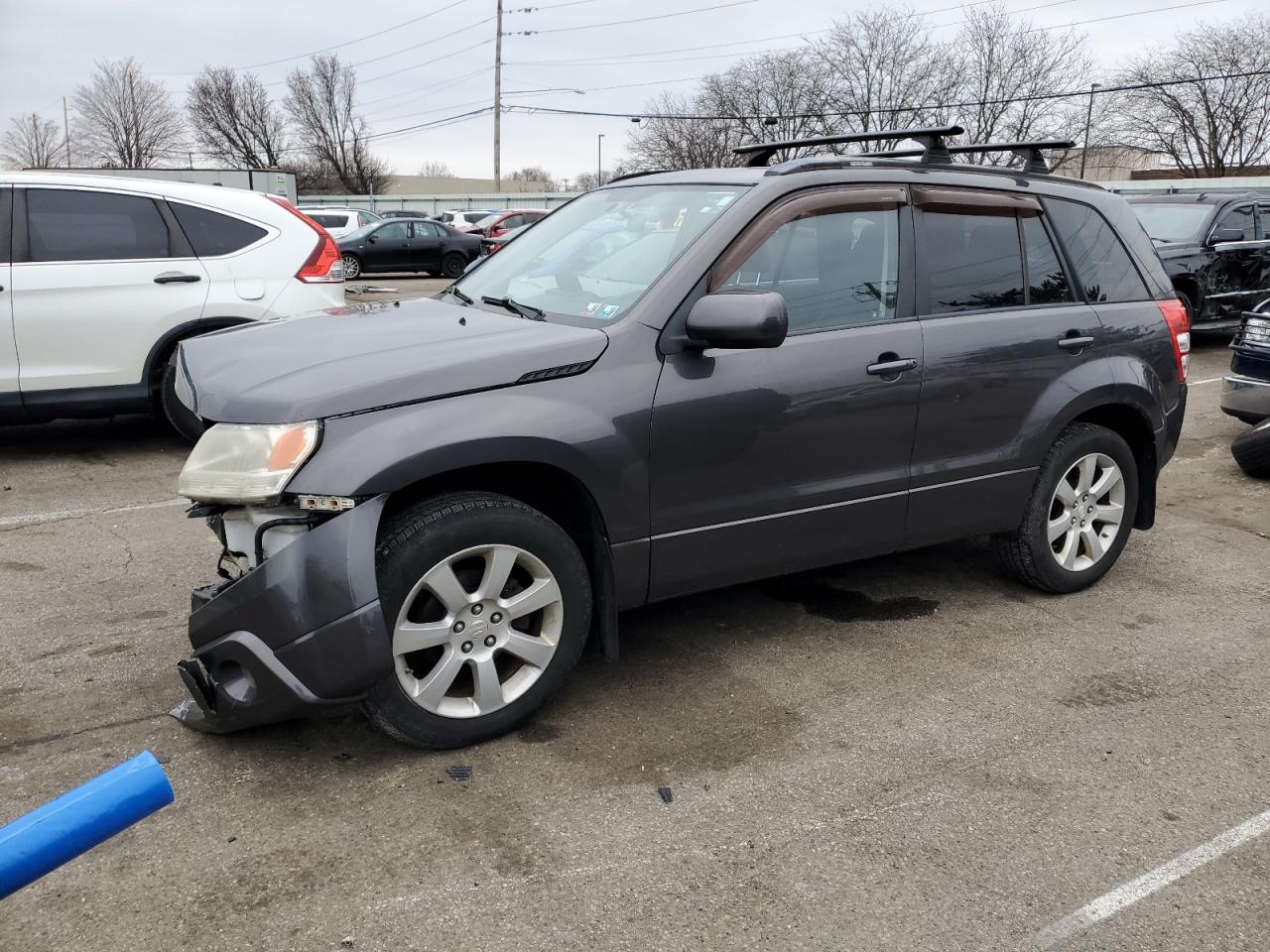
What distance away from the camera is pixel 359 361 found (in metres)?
3.19

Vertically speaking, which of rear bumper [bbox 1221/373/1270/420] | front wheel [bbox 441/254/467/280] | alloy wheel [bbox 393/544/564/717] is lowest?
alloy wheel [bbox 393/544/564/717]

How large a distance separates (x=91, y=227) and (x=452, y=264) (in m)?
18.6

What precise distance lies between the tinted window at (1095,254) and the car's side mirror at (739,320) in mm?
1906

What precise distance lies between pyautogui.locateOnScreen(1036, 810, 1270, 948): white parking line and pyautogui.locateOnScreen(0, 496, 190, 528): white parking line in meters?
4.48

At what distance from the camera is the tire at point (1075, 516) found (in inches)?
177

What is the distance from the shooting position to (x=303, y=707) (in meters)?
2.96

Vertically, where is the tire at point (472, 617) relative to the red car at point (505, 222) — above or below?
below

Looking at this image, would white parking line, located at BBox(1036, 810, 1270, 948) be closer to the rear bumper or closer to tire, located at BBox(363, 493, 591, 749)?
tire, located at BBox(363, 493, 591, 749)

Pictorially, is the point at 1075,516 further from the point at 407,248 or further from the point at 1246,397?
the point at 407,248

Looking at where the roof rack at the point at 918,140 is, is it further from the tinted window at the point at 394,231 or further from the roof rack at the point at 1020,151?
the tinted window at the point at 394,231

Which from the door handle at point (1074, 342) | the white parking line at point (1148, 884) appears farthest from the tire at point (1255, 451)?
the white parking line at point (1148, 884)

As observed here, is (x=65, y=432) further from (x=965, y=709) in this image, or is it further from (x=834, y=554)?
(x=965, y=709)

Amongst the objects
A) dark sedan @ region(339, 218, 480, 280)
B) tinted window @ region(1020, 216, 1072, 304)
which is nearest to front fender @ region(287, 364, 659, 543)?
tinted window @ region(1020, 216, 1072, 304)

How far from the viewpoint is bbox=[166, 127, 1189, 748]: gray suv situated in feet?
9.82
